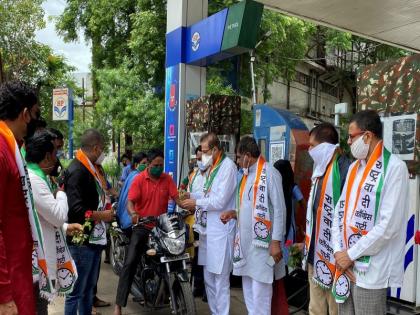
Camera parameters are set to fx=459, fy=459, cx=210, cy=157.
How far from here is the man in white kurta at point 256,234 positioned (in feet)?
13.4

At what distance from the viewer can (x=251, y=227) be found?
4.24 meters

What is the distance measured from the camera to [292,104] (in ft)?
82.2

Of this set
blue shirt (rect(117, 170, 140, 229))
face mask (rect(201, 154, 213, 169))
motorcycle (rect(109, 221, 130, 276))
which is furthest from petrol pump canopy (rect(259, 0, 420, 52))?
motorcycle (rect(109, 221, 130, 276))

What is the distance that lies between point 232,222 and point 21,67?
17.7 meters

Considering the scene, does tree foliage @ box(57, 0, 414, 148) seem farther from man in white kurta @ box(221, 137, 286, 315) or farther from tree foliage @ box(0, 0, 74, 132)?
man in white kurta @ box(221, 137, 286, 315)

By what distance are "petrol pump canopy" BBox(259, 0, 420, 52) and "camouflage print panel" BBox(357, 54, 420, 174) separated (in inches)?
33.6

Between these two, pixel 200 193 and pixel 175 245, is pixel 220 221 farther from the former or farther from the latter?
pixel 200 193

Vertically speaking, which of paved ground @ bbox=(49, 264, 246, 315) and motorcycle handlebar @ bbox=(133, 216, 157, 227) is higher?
motorcycle handlebar @ bbox=(133, 216, 157, 227)

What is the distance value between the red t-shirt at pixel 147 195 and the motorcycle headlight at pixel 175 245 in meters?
0.60

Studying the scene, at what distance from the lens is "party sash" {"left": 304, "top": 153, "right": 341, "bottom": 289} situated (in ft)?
11.2

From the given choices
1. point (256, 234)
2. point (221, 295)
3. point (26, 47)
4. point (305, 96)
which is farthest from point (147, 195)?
point (305, 96)

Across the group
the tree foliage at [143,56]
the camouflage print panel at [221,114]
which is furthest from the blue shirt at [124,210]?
the tree foliage at [143,56]

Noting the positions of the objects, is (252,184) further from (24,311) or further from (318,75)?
(318,75)

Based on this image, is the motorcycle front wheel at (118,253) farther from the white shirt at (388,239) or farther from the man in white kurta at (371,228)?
the white shirt at (388,239)
